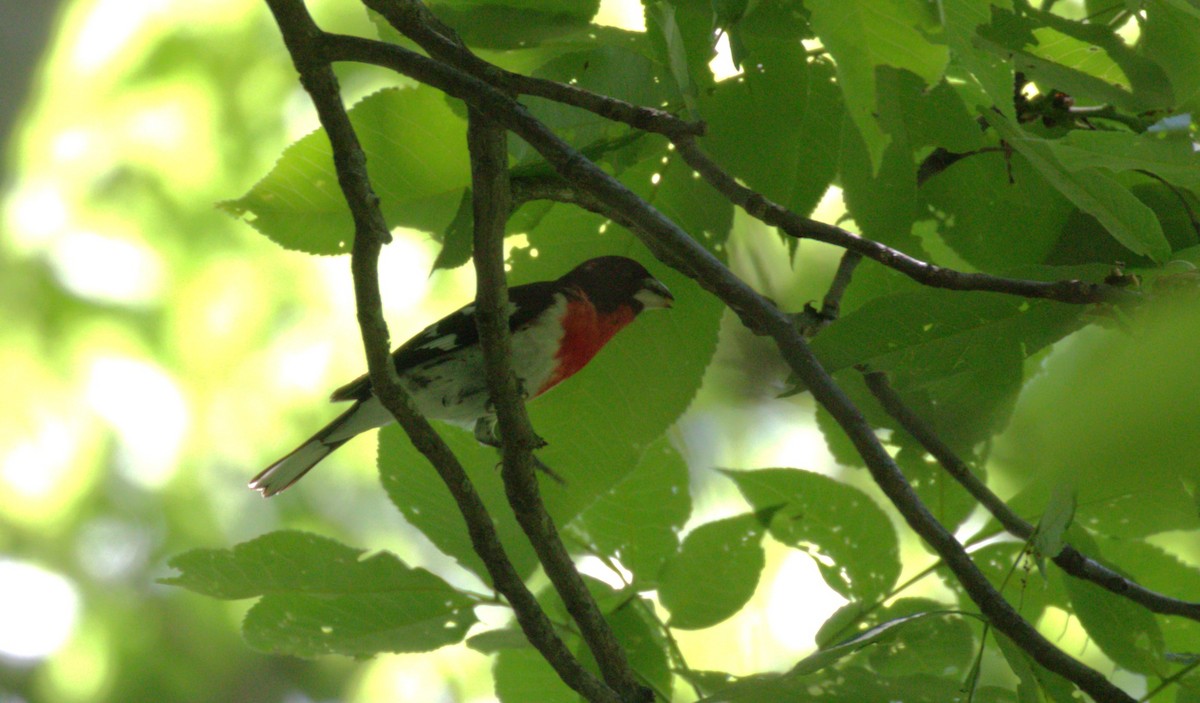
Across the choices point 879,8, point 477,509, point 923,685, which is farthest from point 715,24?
point 477,509

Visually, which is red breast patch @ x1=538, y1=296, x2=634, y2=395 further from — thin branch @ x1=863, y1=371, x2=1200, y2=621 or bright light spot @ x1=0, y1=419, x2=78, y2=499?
bright light spot @ x1=0, y1=419, x2=78, y2=499

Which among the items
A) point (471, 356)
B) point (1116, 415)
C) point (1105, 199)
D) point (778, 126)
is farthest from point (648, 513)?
point (471, 356)

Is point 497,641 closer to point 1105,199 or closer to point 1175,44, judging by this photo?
point 1105,199

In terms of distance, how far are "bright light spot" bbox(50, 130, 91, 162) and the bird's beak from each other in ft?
17.5

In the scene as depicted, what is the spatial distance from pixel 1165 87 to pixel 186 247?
6.07m

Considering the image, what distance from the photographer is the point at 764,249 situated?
15.5 ft

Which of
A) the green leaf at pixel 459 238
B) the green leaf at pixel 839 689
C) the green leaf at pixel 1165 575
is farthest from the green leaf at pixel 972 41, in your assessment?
the green leaf at pixel 1165 575

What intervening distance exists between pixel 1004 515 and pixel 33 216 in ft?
20.6

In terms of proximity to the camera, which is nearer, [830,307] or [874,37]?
[874,37]

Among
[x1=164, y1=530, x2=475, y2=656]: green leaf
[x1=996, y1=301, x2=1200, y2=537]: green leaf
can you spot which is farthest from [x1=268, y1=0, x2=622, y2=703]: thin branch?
[x1=996, y1=301, x2=1200, y2=537]: green leaf

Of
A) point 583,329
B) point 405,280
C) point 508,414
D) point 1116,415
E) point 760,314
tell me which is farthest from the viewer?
point 405,280

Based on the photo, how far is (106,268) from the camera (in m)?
6.33

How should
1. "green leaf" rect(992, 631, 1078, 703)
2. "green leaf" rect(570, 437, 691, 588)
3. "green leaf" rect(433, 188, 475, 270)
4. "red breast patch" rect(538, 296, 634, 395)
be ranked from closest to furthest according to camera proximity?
1. "green leaf" rect(992, 631, 1078, 703)
2. "green leaf" rect(433, 188, 475, 270)
3. "green leaf" rect(570, 437, 691, 588)
4. "red breast patch" rect(538, 296, 634, 395)

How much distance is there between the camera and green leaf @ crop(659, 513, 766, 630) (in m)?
1.94
